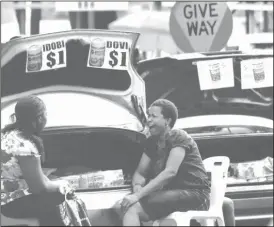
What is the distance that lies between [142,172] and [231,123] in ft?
2.69

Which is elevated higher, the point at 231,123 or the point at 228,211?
the point at 231,123

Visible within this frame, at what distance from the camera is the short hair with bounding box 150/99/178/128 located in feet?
14.7

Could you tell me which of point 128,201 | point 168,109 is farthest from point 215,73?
point 128,201

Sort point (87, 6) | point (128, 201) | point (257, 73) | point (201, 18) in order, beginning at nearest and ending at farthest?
1. point (128, 201)
2. point (257, 73)
3. point (201, 18)
4. point (87, 6)

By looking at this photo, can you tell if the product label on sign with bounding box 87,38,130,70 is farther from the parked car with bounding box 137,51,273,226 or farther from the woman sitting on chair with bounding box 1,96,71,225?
the woman sitting on chair with bounding box 1,96,71,225

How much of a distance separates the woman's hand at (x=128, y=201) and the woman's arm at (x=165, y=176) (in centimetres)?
2

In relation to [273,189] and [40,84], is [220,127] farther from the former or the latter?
[40,84]

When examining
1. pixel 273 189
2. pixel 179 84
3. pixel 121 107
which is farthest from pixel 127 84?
pixel 273 189

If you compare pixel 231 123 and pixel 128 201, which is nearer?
pixel 128 201

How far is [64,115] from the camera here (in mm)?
4426

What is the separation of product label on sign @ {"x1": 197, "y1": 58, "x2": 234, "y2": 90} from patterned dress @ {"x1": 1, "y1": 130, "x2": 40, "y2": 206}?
116 cm

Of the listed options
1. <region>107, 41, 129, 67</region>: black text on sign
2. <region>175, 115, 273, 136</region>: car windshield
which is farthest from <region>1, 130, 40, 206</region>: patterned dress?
<region>175, 115, 273, 136</region>: car windshield

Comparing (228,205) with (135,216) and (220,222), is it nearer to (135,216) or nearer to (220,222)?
(220,222)

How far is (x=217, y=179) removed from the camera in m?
4.55
